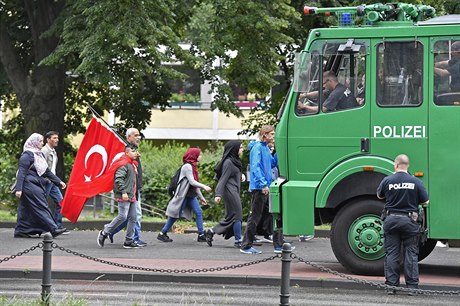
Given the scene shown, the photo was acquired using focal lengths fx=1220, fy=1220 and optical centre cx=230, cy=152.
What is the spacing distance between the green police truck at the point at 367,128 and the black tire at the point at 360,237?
13 mm

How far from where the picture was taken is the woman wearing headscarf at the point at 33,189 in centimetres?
2041

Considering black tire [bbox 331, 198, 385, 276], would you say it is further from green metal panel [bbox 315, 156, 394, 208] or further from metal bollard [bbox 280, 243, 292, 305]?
metal bollard [bbox 280, 243, 292, 305]

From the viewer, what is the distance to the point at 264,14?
80.8 ft

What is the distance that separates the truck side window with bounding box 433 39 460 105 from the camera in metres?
15.3

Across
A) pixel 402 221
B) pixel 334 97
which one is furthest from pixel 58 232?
pixel 402 221

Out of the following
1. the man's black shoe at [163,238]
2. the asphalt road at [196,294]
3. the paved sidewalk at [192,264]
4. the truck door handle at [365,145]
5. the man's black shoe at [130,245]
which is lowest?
the asphalt road at [196,294]

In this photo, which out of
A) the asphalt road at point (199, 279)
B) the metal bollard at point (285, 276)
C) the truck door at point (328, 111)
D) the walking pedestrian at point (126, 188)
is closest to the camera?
the metal bollard at point (285, 276)

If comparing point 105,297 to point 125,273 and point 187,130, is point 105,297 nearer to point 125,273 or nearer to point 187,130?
point 125,273

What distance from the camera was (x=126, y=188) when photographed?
1864 cm

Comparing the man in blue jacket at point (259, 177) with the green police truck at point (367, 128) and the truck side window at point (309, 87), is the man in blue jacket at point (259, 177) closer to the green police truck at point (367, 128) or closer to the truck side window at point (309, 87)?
the green police truck at point (367, 128)

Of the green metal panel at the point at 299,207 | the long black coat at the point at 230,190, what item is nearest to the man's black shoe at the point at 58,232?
the long black coat at the point at 230,190

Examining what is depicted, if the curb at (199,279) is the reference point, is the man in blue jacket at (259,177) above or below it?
above

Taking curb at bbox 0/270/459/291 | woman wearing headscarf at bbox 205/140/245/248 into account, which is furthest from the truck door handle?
woman wearing headscarf at bbox 205/140/245/248

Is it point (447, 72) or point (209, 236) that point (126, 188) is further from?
point (447, 72)
